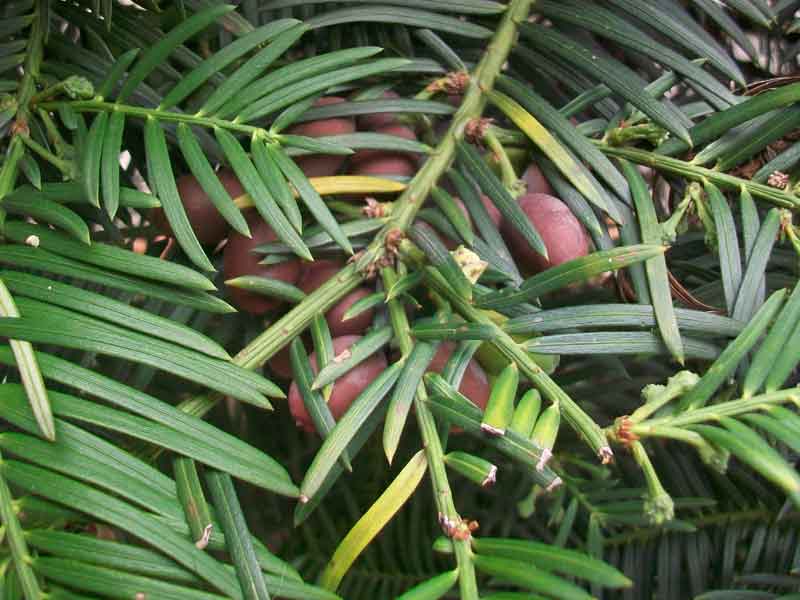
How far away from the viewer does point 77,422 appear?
0.39 m

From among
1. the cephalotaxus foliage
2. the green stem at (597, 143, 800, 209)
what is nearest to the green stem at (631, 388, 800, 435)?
the cephalotaxus foliage

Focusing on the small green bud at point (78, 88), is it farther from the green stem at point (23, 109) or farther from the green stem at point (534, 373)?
the green stem at point (534, 373)

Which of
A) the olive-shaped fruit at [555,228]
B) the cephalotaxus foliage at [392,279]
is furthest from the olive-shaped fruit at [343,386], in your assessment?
the olive-shaped fruit at [555,228]

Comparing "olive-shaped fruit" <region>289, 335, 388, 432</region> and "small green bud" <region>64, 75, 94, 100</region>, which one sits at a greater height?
"small green bud" <region>64, 75, 94, 100</region>

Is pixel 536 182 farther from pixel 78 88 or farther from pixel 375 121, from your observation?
pixel 78 88

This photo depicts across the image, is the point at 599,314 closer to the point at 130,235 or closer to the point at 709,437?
the point at 709,437

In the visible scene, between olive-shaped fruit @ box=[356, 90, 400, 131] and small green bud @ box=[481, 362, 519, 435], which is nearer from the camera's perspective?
small green bud @ box=[481, 362, 519, 435]

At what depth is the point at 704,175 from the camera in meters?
0.42

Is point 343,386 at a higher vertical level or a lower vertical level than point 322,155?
lower

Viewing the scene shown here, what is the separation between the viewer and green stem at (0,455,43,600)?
1.00ft

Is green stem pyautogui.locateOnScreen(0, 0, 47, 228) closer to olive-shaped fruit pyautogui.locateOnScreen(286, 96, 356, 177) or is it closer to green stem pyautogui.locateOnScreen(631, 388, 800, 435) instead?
olive-shaped fruit pyautogui.locateOnScreen(286, 96, 356, 177)

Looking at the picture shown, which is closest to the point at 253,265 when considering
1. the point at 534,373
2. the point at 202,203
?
the point at 202,203

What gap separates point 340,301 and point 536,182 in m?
0.13

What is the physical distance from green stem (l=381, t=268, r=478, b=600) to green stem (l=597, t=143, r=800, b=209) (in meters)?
0.15
